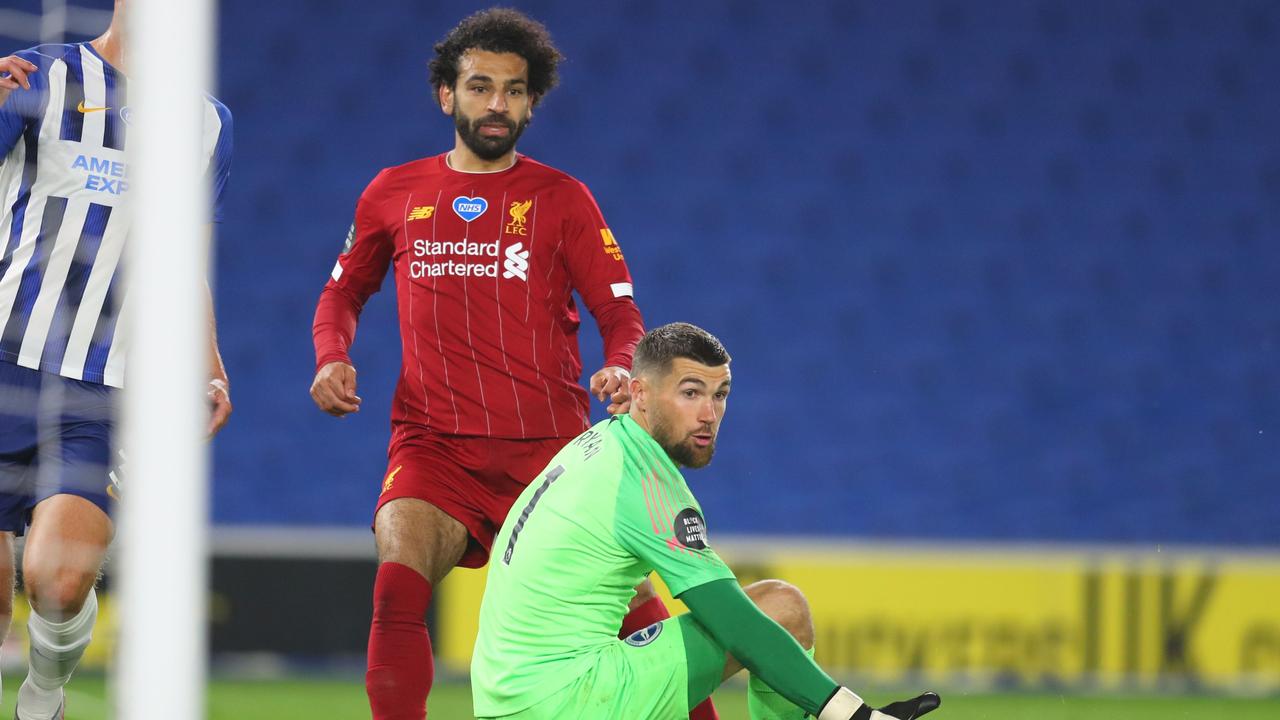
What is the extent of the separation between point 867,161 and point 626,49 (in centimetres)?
159

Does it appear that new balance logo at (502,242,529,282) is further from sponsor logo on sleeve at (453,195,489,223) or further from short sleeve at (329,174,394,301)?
short sleeve at (329,174,394,301)

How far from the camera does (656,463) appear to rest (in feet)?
10.1

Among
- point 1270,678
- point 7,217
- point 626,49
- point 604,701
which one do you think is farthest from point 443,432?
point 626,49

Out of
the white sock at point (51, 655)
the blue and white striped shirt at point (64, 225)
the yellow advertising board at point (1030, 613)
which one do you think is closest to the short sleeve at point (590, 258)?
the blue and white striped shirt at point (64, 225)

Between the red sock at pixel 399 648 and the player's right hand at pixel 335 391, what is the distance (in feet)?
1.16

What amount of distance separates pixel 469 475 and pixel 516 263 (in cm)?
49

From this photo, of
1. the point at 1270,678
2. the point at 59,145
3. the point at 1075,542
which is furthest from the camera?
the point at 1075,542

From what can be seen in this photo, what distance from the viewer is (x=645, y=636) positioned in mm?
3098

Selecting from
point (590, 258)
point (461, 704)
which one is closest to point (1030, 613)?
point (461, 704)

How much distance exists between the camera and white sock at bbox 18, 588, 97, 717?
3.39 meters

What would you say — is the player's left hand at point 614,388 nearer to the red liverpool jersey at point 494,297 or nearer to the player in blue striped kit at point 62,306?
the red liverpool jersey at point 494,297

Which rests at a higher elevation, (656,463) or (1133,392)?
(1133,392)

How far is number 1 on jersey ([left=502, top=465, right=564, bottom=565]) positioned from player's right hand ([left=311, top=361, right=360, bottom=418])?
0.48m

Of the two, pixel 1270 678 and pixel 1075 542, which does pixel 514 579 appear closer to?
pixel 1270 678
